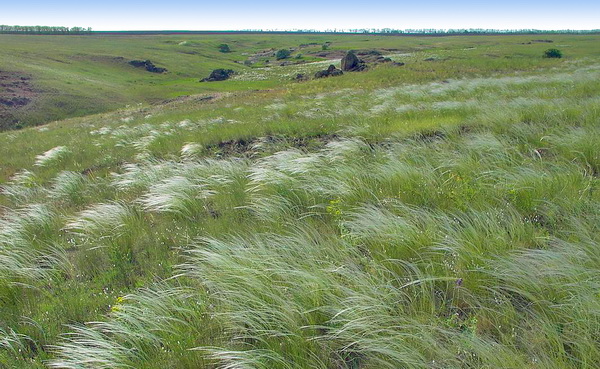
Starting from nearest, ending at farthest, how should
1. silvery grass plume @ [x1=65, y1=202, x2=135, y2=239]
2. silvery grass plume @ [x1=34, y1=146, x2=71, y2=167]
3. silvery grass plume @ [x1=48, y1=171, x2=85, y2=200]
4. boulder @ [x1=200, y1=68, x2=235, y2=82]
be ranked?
silvery grass plume @ [x1=65, y1=202, x2=135, y2=239] → silvery grass plume @ [x1=48, y1=171, x2=85, y2=200] → silvery grass plume @ [x1=34, y1=146, x2=71, y2=167] → boulder @ [x1=200, y1=68, x2=235, y2=82]

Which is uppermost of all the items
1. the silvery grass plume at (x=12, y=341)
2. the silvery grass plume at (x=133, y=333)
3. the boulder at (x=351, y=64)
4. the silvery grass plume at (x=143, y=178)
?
the boulder at (x=351, y=64)

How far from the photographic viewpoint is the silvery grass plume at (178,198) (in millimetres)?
4625

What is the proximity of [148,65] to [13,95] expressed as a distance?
4054cm

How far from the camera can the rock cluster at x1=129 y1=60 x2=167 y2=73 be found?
3290 inches

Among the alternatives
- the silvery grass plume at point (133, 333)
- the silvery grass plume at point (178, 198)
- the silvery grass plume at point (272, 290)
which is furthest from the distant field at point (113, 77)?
the silvery grass plume at point (133, 333)

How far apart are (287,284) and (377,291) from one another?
70cm

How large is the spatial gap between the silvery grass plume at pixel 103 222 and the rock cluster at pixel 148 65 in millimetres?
88307

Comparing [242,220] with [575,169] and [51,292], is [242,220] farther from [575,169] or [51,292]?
[575,169]

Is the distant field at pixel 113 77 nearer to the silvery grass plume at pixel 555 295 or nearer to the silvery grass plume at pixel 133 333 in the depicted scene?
the silvery grass plume at pixel 555 295

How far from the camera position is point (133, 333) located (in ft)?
7.84

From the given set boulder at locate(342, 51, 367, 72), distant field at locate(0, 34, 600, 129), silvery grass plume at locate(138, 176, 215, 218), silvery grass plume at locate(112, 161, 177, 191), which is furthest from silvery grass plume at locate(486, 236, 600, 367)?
Answer: boulder at locate(342, 51, 367, 72)

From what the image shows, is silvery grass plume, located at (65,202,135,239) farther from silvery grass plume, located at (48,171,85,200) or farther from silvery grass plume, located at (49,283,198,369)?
silvery grass plume, located at (48,171,85,200)

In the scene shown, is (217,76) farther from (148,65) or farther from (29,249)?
(29,249)

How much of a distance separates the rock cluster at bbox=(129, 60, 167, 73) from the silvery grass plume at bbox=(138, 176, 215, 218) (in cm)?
8794
